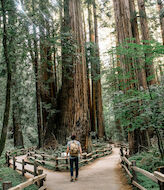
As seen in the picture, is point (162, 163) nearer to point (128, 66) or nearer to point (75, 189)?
point (75, 189)

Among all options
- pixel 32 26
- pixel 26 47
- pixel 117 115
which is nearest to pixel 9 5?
pixel 32 26

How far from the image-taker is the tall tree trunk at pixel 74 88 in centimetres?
1185

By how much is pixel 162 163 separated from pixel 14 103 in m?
12.3

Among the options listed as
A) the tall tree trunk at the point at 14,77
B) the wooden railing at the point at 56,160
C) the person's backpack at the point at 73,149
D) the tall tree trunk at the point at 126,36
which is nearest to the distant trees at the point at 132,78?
the tall tree trunk at the point at 126,36

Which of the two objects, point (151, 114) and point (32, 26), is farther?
point (32, 26)

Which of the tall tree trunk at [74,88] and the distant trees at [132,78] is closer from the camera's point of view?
the distant trees at [132,78]

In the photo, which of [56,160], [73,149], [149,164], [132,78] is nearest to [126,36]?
[132,78]

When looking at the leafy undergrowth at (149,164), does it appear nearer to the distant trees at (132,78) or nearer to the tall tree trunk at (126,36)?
the distant trees at (132,78)

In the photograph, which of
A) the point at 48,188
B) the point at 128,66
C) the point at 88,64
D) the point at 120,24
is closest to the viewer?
the point at 48,188

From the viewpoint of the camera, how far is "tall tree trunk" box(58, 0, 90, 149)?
1185 cm

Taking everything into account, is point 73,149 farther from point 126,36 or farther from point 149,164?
point 126,36

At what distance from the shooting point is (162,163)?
A: 6.54 m

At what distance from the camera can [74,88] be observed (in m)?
12.4

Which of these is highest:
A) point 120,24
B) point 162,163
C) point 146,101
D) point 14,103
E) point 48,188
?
point 120,24
